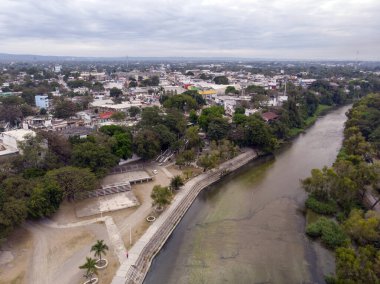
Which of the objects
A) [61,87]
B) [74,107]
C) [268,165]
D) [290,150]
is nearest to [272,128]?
[290,150]

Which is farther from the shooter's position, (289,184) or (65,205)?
(289,184)

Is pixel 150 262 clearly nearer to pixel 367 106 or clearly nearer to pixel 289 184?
pixel 289 184

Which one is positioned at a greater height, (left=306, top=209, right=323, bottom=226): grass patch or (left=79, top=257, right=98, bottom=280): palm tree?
(left=79, top=257, right=98, bottom=280): palm tree

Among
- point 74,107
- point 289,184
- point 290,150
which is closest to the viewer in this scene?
point 289,184

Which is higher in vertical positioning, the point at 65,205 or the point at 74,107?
the point at 74,107

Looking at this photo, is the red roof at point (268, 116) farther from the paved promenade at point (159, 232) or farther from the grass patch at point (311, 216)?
the grass patch at point (311, 216)

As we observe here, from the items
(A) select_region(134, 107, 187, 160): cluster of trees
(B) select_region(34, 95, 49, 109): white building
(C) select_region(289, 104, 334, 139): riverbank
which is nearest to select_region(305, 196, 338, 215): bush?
(A) select_region(134, 107, 187, 160): cluster of trees

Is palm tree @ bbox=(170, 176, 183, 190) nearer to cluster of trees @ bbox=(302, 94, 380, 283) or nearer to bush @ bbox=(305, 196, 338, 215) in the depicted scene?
cluster of trees @ bbox=(302, 94, 380, 283)

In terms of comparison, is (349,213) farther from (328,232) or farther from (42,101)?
(42,101)
